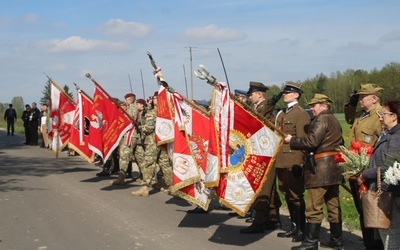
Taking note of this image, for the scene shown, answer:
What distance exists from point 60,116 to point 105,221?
6.15 meters

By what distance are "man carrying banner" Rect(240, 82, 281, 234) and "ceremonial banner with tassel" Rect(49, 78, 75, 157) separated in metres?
6.71

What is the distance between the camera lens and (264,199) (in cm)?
759

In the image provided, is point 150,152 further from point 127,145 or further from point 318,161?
point 318,161

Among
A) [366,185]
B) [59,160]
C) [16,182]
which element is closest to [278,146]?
[366,185]

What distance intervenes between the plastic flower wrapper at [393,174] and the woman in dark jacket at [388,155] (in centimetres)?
10

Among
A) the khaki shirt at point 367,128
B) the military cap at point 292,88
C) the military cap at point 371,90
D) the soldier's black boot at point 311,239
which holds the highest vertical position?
the military cap at point 292,88

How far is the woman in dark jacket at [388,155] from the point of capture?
5.12 m

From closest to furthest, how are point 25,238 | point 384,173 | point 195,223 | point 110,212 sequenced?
point 384,173 < point 25,238 < point 195,223 < point 110,212

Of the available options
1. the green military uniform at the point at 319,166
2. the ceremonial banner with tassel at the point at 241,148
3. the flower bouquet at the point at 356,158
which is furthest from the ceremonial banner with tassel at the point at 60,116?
the flower bouquet at the point at 356,158

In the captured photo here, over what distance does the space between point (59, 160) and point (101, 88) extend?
628 cm

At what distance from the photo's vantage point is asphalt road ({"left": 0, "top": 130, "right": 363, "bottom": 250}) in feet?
22.9

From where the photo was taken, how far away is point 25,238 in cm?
715

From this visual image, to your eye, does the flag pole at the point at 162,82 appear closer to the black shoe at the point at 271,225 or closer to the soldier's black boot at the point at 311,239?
the black shoe at the point at 271,225

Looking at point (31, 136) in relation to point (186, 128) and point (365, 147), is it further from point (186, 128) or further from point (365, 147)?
point (365, 147)
